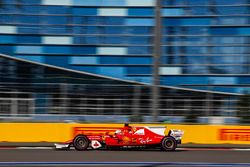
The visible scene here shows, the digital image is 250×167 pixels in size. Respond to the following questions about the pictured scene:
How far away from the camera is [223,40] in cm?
2991

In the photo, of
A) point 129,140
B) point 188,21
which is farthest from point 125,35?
point 129,140

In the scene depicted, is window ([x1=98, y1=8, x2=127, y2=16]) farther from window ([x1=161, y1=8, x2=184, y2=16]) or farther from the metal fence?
the metal fence

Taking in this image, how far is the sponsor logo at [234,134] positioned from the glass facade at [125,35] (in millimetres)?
12614

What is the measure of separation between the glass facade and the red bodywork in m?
15.1

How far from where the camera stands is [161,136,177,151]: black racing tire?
46.1ft

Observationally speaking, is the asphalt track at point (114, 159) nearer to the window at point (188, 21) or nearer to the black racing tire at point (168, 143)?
the black racing tire at point (168, 143)

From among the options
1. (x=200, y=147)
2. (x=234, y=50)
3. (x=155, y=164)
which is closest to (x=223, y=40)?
(x=234, y=50)

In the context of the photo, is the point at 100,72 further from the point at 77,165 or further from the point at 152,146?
the point at 77,165

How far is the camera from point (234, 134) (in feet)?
54.6

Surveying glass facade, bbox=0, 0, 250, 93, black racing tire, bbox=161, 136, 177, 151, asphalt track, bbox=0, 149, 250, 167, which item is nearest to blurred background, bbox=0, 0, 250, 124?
glass facade, bbox=0, 0, 250, 93

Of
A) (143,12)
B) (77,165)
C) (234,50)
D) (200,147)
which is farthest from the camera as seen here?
(143,12)

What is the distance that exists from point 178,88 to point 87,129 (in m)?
4.37

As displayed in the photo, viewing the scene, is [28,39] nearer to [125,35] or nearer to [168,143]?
[125,35]

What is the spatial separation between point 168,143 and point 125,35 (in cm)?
1703
